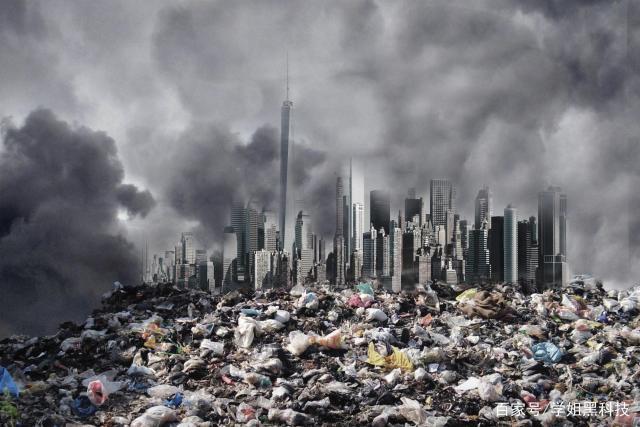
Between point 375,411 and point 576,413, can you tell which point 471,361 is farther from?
point 375,411

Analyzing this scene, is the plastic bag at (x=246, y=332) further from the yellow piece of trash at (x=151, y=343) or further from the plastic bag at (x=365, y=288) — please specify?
the plastic bag at (x=365, y=288)

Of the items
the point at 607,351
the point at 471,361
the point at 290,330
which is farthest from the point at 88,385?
the point at 607,351

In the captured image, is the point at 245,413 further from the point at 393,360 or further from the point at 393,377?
the point at 393,360

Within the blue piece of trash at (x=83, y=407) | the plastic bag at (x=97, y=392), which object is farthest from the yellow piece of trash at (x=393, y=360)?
the blue piece of trash at (x=83, y=407)

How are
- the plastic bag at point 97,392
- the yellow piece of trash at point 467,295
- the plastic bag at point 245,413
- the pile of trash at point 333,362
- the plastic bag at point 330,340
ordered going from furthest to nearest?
the yellow piece of trash at point 467,295, the plastic bag at point 330,340, the plastic bag at point 97,392, the pile of trash at point 333,362, the plastic bag at point 245,413

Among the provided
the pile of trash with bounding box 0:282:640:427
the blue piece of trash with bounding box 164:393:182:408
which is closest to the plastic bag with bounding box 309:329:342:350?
the pile of trash with bounding box 0:282:640:427

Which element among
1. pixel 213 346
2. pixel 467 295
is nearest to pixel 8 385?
pixel 213 346

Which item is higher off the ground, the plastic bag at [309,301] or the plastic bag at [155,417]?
the plastic bag at [309,301]
